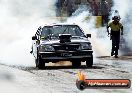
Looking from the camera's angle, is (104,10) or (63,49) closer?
(63,49)

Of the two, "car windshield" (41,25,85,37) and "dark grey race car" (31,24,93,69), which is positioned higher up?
"car windshield" (41,25,85,37)

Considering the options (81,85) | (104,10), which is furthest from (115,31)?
(81,85)

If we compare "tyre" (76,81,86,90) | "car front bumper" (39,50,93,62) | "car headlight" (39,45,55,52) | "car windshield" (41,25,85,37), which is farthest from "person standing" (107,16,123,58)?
"tyre" (76,81,86,90)

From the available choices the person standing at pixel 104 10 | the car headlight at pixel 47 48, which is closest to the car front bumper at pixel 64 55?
the car headlight at pixel 47 48

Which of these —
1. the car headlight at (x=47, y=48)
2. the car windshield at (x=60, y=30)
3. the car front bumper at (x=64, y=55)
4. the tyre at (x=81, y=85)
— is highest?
the tyre at (x=81, y=85)

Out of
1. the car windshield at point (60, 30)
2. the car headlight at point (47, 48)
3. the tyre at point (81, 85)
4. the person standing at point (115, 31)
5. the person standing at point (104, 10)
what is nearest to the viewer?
the tyre at point (81, 85)

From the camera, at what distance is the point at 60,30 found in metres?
17.1

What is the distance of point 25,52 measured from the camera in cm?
2267

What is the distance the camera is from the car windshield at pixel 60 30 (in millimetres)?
16891

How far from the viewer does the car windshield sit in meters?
16.9

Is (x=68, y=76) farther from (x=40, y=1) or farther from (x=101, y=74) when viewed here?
(x=40, y=1)

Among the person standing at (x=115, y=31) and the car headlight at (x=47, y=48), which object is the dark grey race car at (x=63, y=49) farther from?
the person standing at (x=115, y=31)

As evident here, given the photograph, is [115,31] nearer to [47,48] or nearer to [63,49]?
[63,49]

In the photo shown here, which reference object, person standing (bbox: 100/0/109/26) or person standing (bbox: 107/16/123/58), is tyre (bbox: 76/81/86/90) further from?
person standing (bbox: 100/0/109/26)
